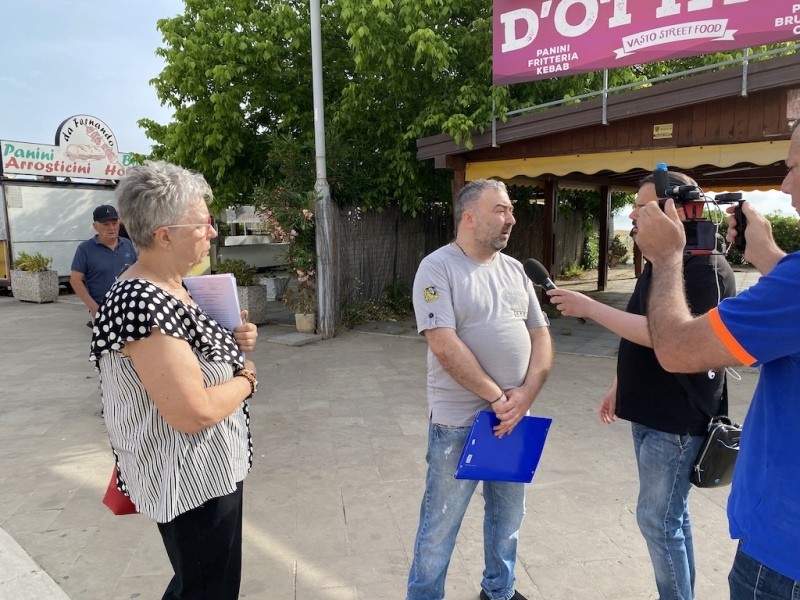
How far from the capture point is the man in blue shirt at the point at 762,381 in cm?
125

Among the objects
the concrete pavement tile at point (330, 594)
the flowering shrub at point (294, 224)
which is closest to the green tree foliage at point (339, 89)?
the flowering shrub at point (294, 224)

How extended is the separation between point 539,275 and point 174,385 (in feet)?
4.80

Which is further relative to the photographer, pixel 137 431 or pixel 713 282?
pixel 713 282

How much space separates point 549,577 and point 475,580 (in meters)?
0.35

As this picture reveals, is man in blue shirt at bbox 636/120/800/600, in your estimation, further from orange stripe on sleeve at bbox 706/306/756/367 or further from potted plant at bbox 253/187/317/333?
potted plant at bbox 253/187/317/333

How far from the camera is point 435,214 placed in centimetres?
1115

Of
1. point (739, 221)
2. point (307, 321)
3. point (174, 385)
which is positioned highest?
point (739, 221)

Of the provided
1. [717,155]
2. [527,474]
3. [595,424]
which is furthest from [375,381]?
[717,155]

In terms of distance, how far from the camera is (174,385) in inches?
60.1

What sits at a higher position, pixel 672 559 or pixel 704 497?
pixel 672 559

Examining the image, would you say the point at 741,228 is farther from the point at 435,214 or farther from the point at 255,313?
the point at 435,214

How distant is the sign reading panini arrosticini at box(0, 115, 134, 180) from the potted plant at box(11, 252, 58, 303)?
8.26 ft

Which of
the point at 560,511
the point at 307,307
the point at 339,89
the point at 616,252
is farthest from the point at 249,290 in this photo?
the point at 616,252

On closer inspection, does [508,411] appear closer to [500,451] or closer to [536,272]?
[500,451]
